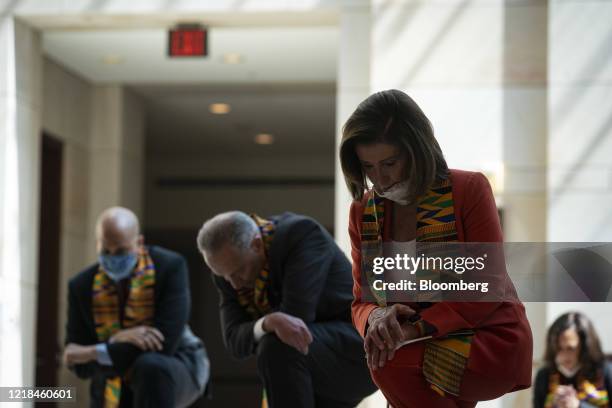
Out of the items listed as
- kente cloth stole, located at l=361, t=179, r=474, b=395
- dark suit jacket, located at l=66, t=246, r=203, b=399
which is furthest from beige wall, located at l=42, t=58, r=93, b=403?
kente cloth stole, located at l=361, t=179, r=474, b=395

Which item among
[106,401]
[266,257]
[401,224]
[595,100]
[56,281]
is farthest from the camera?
[56,281]

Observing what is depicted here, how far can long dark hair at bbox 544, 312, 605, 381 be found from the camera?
19.5ft

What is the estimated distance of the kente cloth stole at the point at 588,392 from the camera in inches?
227

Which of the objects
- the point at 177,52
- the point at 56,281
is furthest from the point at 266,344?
the point at 56,281

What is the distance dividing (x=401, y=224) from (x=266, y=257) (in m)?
1.18

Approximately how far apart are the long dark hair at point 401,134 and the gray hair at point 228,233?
1.08m

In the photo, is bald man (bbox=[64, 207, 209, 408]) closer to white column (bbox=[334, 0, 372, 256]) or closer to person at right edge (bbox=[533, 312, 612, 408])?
person at right edge (bbox=[533, 312, 612, 408])

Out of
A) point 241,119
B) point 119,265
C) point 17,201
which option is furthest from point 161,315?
point 241,119

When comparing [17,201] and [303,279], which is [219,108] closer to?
[17,201]

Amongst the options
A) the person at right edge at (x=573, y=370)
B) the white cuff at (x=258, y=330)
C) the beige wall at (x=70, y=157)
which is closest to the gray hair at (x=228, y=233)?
the white cuff at (x=258, y=330)

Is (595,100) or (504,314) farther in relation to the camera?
(595,100)

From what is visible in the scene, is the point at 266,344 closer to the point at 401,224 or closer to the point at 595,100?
the point at 401,224

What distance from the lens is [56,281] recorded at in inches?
430

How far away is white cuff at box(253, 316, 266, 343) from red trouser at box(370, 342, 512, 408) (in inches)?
41.6
